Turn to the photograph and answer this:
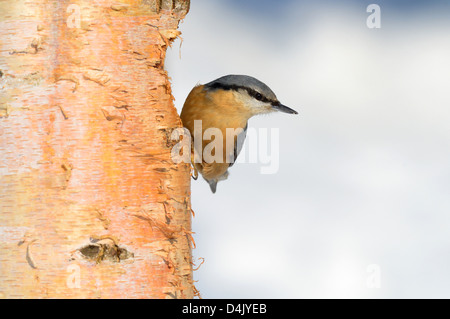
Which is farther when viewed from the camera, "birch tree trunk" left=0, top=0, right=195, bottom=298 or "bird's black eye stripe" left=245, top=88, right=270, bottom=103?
"bird's black eye stripe" left=245, top=88, right=270, bottom=103

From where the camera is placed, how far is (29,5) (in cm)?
141

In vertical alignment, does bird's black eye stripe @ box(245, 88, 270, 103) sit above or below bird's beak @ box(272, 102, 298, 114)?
above

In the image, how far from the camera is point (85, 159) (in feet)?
4.49

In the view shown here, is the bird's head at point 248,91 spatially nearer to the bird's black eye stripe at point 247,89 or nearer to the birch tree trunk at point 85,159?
the bird's black eye stripe at point 247,89

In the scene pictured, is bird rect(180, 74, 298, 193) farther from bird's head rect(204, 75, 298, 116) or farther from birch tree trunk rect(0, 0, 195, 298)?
birch tree trunk rect(0, 0, 195, 298)

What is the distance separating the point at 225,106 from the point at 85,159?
1212mm

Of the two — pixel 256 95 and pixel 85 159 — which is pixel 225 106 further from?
pixel 85 159

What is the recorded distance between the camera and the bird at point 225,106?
247 centimetres

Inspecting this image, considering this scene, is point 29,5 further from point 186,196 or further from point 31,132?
point 186,196

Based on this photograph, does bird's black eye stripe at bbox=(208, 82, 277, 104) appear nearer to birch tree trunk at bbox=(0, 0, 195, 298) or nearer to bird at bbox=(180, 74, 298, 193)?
bird at bbox=(180, 74, 298, 193)

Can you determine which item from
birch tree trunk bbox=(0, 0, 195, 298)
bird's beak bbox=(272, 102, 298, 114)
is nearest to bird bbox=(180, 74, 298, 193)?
bird's beak bbox=(272, 102, 298, 114)

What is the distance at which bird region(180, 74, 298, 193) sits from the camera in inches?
97.4

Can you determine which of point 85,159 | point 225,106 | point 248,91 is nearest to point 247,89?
point 248,91

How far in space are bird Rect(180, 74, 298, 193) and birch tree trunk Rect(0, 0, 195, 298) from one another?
0.93 m
